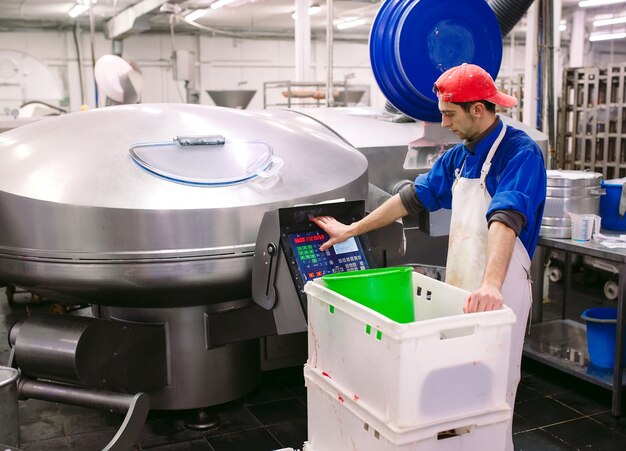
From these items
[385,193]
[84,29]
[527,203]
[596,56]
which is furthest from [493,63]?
[596,56]

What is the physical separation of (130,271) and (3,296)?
315 cm

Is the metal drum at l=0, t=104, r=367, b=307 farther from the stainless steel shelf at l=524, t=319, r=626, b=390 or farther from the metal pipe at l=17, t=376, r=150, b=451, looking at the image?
the stainless steel shelf at l=524, t=319, r=626, b=390

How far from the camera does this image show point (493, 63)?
2.75 m

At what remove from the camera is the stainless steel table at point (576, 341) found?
2.56 meters

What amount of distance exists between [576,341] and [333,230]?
1763 mm

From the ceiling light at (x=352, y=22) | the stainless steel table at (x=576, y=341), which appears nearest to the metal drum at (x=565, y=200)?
the stainless steel table at (x=576, y=341)

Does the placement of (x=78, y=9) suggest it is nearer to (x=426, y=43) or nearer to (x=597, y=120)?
(x=597, y=120)

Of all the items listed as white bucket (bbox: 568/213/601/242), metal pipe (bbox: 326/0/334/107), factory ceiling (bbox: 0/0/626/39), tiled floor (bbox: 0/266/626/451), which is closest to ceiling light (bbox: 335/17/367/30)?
factory ceiling (bbox: 0/0/626/39)

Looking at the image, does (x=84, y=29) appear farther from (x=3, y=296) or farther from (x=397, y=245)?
(x=397, y=245)

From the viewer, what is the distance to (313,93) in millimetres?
7613

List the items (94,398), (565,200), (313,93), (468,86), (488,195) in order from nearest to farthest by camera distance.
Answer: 1. (468,86)
2. (488,195)
3. (94,398)
4. (565,200)
5. (313,93)

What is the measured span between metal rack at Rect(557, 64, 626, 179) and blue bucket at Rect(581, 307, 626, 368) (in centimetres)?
286

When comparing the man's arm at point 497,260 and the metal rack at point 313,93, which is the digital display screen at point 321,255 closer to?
the man's arm at point 497,260

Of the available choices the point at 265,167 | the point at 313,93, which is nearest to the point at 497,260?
the point at 265,167
